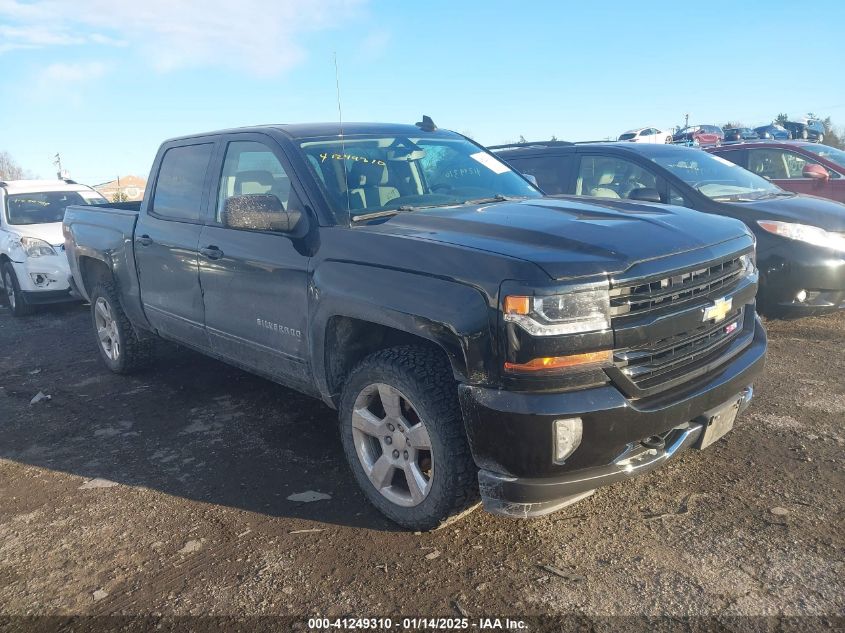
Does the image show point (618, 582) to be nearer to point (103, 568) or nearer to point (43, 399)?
point (103, 568)

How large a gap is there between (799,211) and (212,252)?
4908 millimetres

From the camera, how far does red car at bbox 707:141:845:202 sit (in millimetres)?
8703

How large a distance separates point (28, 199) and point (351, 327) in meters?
8.29

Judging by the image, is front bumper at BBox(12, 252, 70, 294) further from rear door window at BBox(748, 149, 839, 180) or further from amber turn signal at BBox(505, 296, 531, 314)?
rear door window at BBox(748, 149, 839, 180)

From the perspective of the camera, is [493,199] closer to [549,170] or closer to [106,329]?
[549,170]

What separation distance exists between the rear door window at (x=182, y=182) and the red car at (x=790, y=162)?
7.12 meters

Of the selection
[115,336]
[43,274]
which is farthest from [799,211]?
[43,274]

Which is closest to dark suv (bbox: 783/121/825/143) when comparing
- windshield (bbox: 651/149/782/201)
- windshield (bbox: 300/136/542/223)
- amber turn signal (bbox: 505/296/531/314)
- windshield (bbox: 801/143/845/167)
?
windshield (bbox: 801/143/845/167)

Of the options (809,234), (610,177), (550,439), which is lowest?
(550,439)

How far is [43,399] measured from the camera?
5387 millimetres

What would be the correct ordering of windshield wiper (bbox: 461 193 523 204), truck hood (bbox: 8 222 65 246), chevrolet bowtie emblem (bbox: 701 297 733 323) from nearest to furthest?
chevrolet bowtie emblem (bbox: 701 297 733 323) < windshield wiper (bbox: 461 193 523 204) < truck hood (bbox: 8 222 65 246)

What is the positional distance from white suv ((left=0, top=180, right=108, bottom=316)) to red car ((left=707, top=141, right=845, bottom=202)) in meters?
8.83

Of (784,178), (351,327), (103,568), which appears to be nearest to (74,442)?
(103,568)

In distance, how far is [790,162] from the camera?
29.2 ft
